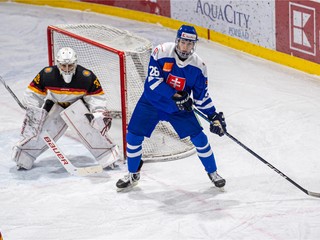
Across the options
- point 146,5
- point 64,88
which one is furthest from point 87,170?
point 146,5

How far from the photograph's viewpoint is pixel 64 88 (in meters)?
5.98

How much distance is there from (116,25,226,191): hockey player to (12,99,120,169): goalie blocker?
48 centimetres

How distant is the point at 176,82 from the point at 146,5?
4.65 meters

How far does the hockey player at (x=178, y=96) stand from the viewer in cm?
541

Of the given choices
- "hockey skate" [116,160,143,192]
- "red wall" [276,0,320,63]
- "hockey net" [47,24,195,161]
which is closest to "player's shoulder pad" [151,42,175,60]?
"hockey net" [47,24,195,161]

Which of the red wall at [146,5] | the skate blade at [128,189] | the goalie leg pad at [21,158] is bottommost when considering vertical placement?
the red wall at [146,5]

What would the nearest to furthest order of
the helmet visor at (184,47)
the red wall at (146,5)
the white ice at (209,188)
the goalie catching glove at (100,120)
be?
1. the white ice at (209,188)
2. the helmet visor at (184,47)
3. the goalie catching glove at (100,120)
4. the red wall at (146,5)

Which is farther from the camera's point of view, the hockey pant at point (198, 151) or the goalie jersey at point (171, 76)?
the hockey pant at point (198, 151)

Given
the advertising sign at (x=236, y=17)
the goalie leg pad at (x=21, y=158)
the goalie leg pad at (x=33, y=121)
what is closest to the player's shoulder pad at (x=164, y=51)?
the goalie leg pad at (x=33, y=121)

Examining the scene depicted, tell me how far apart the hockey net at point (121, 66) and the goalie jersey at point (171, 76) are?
657 millimetres

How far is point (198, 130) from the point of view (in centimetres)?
558

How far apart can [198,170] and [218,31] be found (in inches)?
127

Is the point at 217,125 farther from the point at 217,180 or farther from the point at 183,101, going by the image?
the point at 217,180

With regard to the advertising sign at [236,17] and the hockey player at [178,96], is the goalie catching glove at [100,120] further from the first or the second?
the advertising sign at [236,17]
